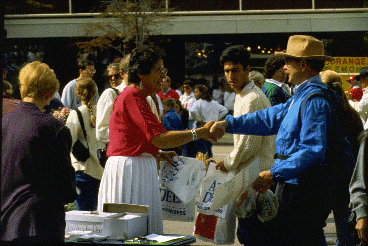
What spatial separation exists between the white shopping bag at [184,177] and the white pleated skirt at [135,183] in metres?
0.26

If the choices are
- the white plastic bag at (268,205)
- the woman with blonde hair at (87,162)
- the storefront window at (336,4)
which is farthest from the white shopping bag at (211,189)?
the storefront window at (336,4)

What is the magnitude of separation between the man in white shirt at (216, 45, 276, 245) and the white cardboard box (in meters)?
1.06

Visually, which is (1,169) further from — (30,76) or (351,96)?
(351,96)

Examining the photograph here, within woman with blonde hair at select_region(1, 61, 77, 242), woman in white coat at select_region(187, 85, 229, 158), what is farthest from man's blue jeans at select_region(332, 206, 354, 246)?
woman in white coat at select_region(187, 85, 229, 158)

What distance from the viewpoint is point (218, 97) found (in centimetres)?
2078

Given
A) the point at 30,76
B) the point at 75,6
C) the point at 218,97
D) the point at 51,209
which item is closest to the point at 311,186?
the point at 51,209

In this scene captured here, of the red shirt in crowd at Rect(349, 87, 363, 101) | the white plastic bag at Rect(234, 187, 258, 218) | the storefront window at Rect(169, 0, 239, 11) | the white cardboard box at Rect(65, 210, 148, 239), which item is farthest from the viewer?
the storefront window at Rect(169, 0, 239, 11)

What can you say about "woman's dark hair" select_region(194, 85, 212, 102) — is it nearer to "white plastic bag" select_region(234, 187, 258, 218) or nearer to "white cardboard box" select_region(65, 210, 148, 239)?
"white plastic bag" select_region(234, 187, 258, 218)

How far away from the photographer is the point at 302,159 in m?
3.27

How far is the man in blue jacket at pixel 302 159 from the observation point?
10.8ft

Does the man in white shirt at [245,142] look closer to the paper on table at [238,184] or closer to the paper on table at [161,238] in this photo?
the paper on table at [238,184]

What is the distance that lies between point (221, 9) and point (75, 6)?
6.30 metres

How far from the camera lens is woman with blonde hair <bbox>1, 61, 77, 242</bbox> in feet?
9.80

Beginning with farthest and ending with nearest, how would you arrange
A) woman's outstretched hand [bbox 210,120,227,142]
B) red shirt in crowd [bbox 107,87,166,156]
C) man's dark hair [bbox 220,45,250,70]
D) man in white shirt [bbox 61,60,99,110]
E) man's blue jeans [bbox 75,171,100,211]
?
man in white shirt [bbox 61,60,99,110] < man's blue jeans [bbox 75,171,100,211] < man's dark hair [bbox 220,45,250,70] < woman's outstretched hand [bbox 210,120,227,142] < red shirt in crowd [bbox 107,87,166,156]
